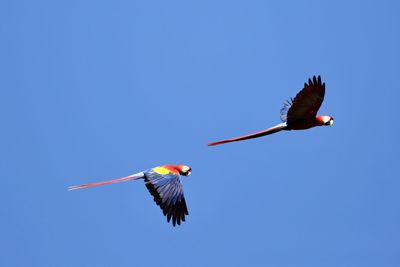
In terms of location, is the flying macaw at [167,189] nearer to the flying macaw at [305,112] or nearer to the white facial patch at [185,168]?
the white facial patch at [185,168]

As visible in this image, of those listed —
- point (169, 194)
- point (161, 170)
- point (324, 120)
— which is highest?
point (324, 120)

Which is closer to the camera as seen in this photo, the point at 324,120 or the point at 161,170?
the point at 161,170

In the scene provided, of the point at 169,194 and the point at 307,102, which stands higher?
the point at 307,102

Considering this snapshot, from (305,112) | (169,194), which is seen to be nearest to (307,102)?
(305,112)

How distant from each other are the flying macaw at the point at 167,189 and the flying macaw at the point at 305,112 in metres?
1.15

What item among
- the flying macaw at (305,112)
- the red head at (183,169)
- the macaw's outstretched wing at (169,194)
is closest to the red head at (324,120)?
the flying macaw at (305,112)

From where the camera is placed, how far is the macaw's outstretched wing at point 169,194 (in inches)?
617

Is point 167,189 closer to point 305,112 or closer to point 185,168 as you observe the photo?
point 185,168

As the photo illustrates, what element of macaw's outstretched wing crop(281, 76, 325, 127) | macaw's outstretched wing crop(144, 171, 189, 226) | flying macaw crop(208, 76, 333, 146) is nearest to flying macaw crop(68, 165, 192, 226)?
macaw's outstretched wing crop(144, 171, 189, 226)

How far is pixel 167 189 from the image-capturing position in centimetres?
1567

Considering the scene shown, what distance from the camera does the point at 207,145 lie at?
16328mm

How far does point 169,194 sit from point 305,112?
124 inches

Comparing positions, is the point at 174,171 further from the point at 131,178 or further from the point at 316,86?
the point at 316,86

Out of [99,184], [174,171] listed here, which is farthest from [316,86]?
[99,184]
